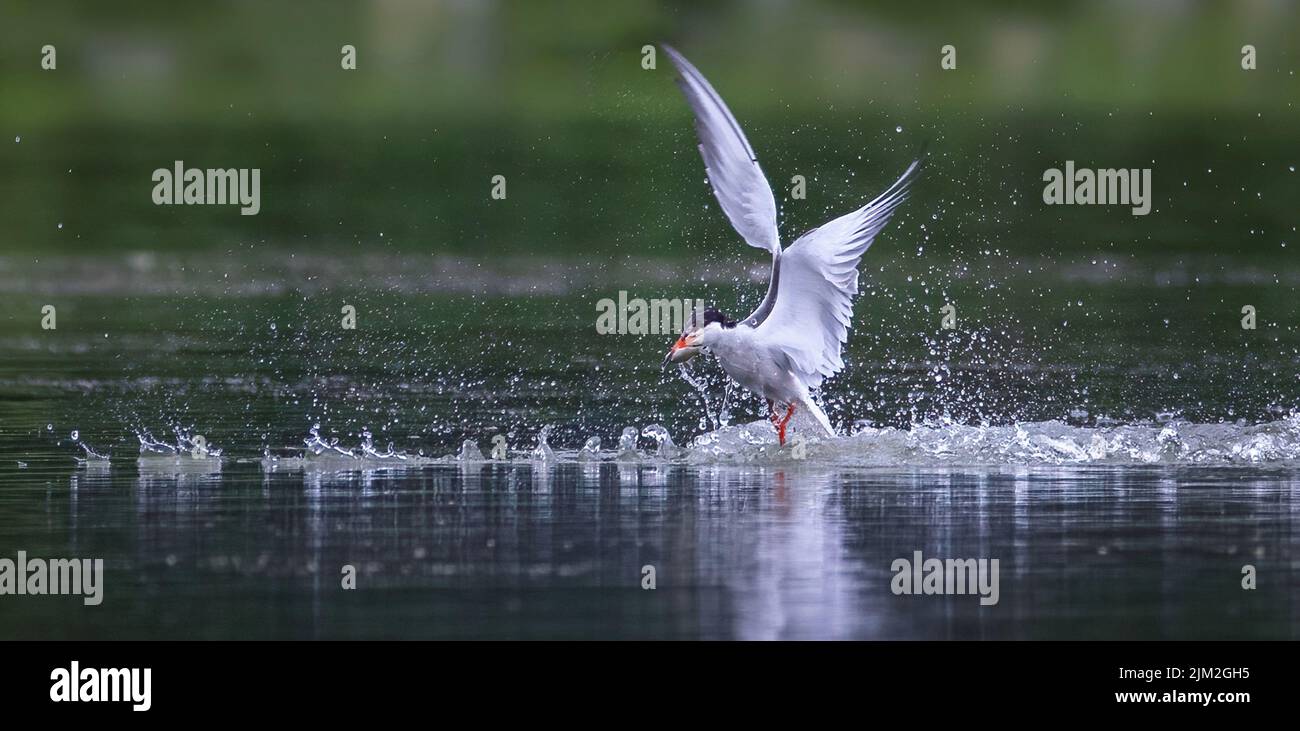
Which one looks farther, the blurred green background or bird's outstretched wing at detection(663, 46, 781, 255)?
the blurred green background

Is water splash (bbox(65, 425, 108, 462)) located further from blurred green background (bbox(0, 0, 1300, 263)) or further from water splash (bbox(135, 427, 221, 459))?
blurred green background (bbox(0, 0, 1300, 263))

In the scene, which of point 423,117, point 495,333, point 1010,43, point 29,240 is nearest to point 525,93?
point 423,117

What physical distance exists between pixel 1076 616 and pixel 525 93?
112ft

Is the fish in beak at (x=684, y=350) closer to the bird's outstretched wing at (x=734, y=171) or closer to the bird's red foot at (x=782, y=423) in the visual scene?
the bird's red foot at (x=782, y=423)

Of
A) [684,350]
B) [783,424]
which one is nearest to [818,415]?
[783,424]

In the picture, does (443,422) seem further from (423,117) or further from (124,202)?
(423,117)

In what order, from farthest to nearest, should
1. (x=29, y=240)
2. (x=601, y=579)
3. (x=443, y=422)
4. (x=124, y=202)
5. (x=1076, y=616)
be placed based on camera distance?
(x=124, y=202) < (x=29, y=240) < (x=443, y=422) < (x=601, y=579) < (x=1076, y=616)

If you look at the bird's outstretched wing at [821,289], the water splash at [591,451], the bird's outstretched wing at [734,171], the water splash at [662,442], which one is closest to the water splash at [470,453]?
the water splash at [591,451]

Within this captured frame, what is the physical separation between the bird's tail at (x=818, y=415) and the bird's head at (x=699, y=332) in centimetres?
76

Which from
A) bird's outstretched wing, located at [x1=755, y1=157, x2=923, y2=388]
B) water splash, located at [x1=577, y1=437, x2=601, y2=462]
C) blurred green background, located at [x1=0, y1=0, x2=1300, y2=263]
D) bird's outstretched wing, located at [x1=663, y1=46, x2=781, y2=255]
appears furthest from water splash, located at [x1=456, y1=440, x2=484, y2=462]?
blurred green background, located at [x1=0, y1=0, x2=1300, y2=263]

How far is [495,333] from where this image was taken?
21.1m

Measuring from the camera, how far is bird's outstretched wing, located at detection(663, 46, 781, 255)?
48.6 feet

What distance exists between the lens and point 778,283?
15219mm

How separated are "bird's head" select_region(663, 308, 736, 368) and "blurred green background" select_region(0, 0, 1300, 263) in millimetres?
11724
